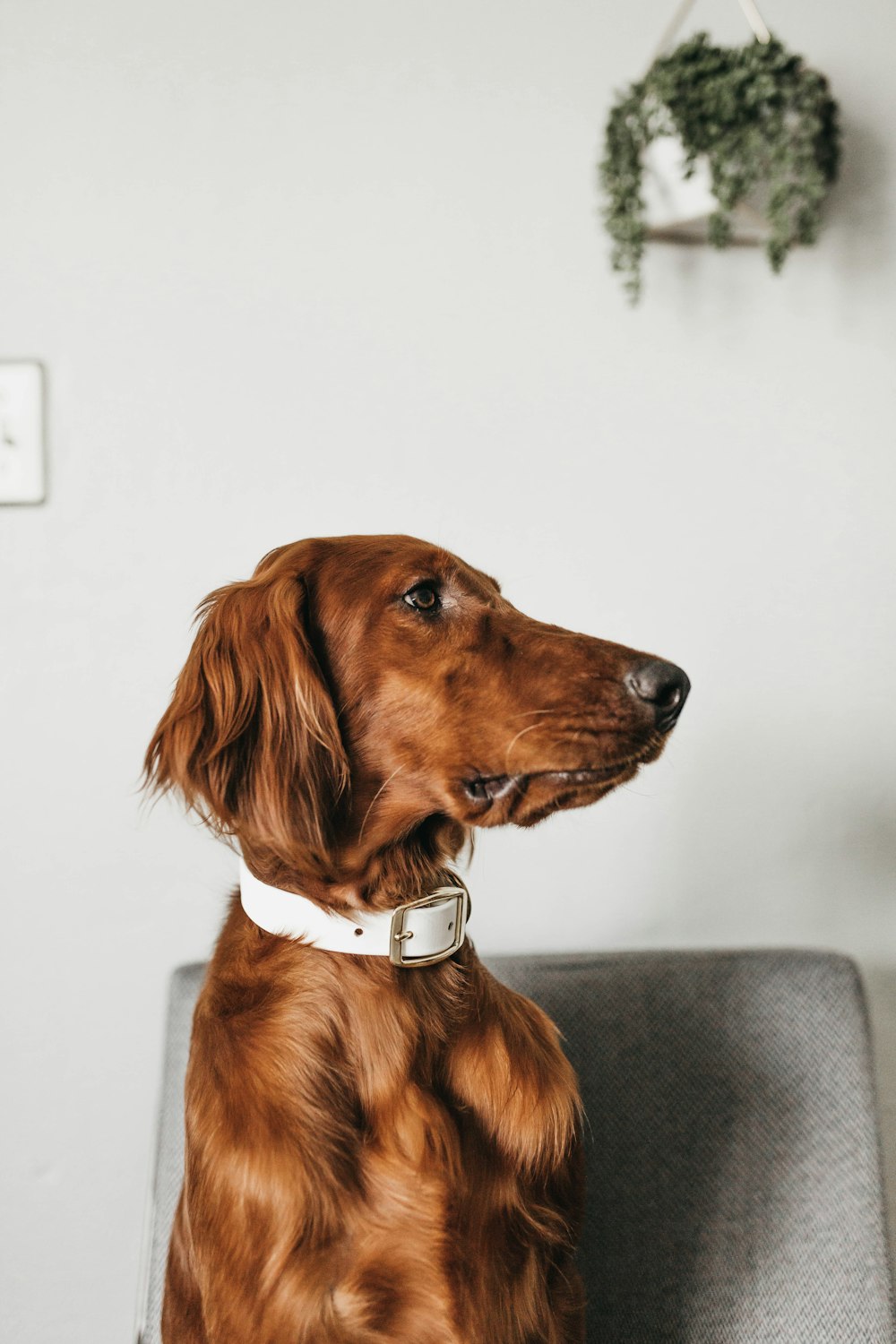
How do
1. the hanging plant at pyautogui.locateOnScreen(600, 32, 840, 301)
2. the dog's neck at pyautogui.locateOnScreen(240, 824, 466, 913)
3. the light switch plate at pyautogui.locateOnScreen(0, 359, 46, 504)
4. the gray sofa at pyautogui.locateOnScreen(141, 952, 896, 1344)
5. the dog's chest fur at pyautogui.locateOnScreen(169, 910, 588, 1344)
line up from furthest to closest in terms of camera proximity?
the light switch plate at pyautogui.locateOnScreen(0, 359, 46, 504)
the hanging plant at pyautogui.locateOnScreen(600, 32, 840, 301)
the gray sofa at pyautogui.locateOnScreen(141, 952, 896, 1344)
the dog's neck at pyautogui.locateOnScreen(240, 824, 466, 913)
the dog's chest fur at pyautogui.locateOnScreen(169, 910, 588, 1344)

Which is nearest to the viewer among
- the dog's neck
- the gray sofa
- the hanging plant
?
the dog's neck

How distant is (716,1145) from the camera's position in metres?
1.54

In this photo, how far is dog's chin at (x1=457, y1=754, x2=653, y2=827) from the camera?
107 cm

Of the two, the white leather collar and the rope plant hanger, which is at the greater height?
the rope plant hanger

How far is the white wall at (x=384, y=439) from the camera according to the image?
186 cm

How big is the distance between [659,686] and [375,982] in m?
0.40

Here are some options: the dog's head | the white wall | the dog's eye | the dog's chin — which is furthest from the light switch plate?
the dog's chin

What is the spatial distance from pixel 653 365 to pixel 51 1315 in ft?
6.37

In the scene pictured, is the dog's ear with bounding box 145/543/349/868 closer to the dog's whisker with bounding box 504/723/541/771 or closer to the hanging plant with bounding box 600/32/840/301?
the dog's whisker with bounding box 504/723/541/771

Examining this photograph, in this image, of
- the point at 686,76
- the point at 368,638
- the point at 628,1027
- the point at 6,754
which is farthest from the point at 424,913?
the point at 686,76

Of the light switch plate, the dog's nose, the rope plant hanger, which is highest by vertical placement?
the rope plant hanger

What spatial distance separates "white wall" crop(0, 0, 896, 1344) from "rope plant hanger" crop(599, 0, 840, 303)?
0.48 ft

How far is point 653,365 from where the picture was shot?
1974mm

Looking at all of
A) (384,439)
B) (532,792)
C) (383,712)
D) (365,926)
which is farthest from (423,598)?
(384,439)
